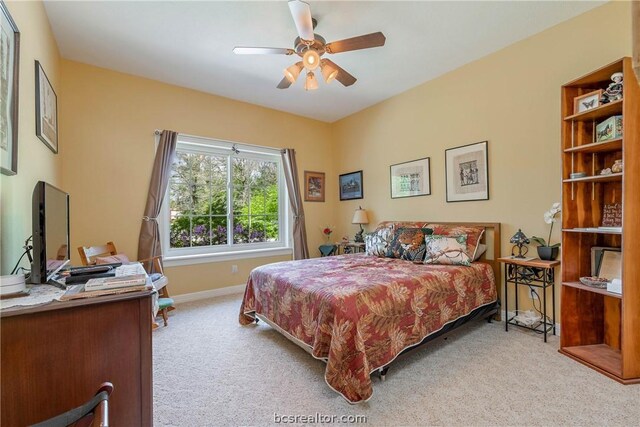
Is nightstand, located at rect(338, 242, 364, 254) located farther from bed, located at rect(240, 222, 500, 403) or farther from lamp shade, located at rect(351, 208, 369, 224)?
bed, located at rect(240, 222, 500, 403)

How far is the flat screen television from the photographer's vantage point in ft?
3.92

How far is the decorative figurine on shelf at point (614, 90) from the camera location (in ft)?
6.44

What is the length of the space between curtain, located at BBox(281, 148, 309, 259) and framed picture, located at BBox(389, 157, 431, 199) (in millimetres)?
1487

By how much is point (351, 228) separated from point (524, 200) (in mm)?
2581

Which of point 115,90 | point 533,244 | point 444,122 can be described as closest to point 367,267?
point 533,244

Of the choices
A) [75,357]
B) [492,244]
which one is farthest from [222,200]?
[492,244]

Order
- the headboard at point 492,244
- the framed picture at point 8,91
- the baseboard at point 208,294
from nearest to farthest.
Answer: the framed picture at point 8,91 → the headboard at point 492,244 → the baseboard at point 208,294

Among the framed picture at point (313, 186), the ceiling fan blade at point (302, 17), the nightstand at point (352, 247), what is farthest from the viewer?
the framed picture at point (313, 186)

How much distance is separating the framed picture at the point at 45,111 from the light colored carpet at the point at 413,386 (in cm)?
191

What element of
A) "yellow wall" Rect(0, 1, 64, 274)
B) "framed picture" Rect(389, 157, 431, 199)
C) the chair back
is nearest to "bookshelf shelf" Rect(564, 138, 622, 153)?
"framed picture" Rect(389, 157, 431, 199)

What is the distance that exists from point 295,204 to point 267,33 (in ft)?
8.09

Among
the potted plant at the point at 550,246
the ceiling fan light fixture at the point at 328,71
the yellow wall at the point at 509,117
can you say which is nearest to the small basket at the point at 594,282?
the potted plant at the point at 550,246

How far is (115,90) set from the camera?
325cm

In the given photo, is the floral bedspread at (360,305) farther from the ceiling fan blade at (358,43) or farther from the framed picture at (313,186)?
the framed picture at (313,186)
